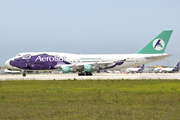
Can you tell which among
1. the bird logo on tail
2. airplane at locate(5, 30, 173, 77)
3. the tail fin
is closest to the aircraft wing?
airplane at locate(5, 30, 173, 77)

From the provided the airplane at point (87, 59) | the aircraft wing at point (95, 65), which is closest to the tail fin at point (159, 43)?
the airplane at point (87, 59)

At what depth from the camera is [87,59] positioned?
140ft

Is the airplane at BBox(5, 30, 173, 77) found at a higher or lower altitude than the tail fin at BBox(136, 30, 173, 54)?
lower

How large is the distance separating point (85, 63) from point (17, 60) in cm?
1148

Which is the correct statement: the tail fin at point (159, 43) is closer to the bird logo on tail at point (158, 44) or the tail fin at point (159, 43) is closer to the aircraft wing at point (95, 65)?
the bird logo on tail at point (158, 44)

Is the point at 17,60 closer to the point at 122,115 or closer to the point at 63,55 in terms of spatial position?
the point at 63,55

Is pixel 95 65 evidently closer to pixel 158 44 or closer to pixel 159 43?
pixel 158 44

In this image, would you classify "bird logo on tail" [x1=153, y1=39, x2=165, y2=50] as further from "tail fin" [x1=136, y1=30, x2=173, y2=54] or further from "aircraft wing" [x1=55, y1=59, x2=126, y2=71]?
"aircraft wing" [x1=55, y1=59, x2=126, y2=71]

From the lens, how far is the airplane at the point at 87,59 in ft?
135

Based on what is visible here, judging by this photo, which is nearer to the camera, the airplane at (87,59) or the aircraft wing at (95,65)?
the aircraft wing at (95,65)

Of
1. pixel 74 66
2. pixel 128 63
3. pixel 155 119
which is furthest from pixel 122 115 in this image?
pixel 128 63

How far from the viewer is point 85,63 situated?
42.0m

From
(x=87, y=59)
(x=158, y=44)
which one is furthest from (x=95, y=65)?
(x=158, y=44)

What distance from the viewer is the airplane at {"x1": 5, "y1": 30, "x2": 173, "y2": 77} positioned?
41.2m
